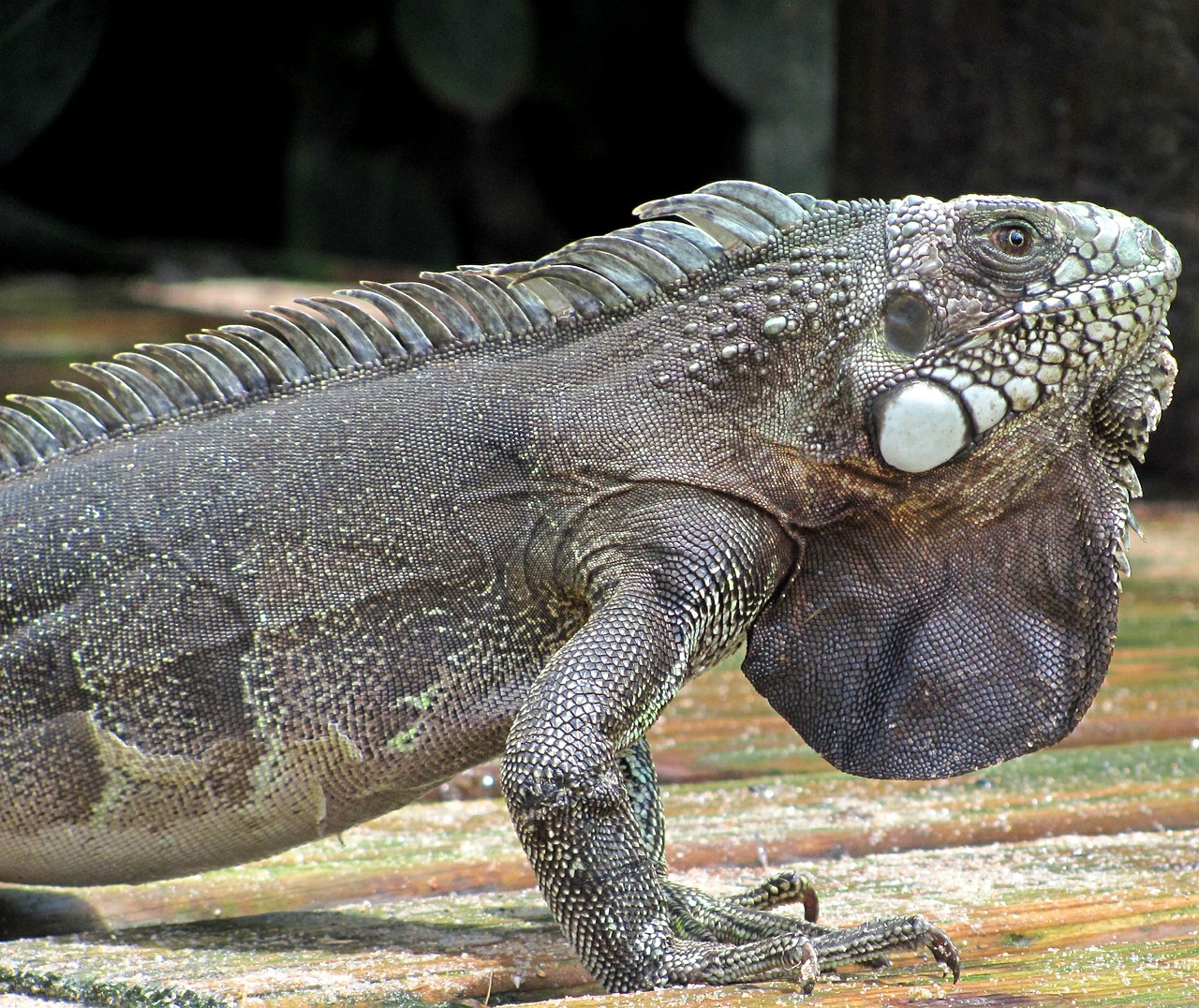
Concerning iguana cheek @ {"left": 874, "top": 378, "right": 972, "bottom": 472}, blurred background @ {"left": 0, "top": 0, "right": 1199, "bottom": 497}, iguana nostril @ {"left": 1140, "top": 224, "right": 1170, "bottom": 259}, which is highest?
iguana nostril @ {"left": 1140, "top": 224, "right": 1170, "bottom": 259}

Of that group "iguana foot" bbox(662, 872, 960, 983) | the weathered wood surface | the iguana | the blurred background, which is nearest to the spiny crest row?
the iguana

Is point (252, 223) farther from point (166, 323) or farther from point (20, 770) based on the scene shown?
point (20, 770)

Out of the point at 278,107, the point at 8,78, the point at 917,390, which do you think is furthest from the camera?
the point at 278,107

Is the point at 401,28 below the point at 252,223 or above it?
above

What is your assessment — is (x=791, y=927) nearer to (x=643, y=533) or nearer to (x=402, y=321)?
(x=643, y=533)

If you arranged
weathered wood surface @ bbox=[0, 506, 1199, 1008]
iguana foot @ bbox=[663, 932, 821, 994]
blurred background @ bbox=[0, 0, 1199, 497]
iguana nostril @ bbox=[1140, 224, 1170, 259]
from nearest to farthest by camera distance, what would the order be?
1. iguana foot @ bbox=[663, 932, 821, 994]
2. weathered wood surface @ bbox=[0, 506, 1199, 1008]
3. iguana nostril @ bbox=[1140, 224, 1170, 259]
4. blurred background @ bbox=[0, 0, 1199, 497]

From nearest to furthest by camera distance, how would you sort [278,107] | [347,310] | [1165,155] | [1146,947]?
1. [1146,947]
2. [347,310]
3. [1165,155]
4. [278,107]

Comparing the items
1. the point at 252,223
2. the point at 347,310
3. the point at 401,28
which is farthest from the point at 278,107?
the point at 347,310

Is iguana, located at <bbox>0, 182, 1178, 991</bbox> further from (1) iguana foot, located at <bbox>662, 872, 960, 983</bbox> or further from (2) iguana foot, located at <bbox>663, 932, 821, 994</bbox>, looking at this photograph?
(2) iguana foot, located at <bbox>663, 932, 821, 994</bbox>
